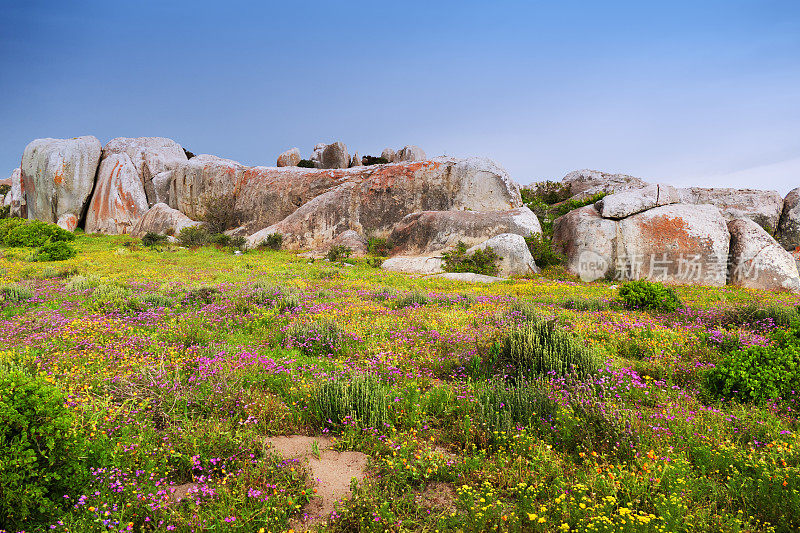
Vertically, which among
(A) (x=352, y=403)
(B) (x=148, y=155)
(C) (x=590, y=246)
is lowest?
(A) (x=352, y=403)

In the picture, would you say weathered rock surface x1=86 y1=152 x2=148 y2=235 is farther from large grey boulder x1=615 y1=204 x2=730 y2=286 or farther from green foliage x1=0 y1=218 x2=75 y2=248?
large grey boulder x1=615 y1=204 x2=730 y2=286

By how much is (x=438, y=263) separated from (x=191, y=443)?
19.4 meters

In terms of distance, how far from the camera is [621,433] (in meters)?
4.66

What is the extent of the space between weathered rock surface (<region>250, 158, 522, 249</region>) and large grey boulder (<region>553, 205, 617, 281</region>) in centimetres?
781

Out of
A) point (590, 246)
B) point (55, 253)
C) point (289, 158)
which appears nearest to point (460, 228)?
point (590, 246)

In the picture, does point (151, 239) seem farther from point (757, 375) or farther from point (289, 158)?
point (757, 375)

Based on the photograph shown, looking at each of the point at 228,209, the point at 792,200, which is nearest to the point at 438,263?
the point at 228,209

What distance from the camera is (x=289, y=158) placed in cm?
5622

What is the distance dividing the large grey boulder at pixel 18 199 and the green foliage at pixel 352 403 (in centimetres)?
5836

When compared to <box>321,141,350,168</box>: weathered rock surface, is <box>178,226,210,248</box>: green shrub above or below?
below

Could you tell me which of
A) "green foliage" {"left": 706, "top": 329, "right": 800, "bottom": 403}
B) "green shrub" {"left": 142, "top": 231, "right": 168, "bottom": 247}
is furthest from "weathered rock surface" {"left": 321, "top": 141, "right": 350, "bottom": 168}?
"green foliage" {"left": 706, "top": 329, "right": 800, "bottom": 403}

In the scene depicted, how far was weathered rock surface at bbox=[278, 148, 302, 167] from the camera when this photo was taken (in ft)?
185

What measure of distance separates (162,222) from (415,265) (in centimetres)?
2467

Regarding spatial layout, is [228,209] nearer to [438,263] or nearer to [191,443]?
[438,263]
